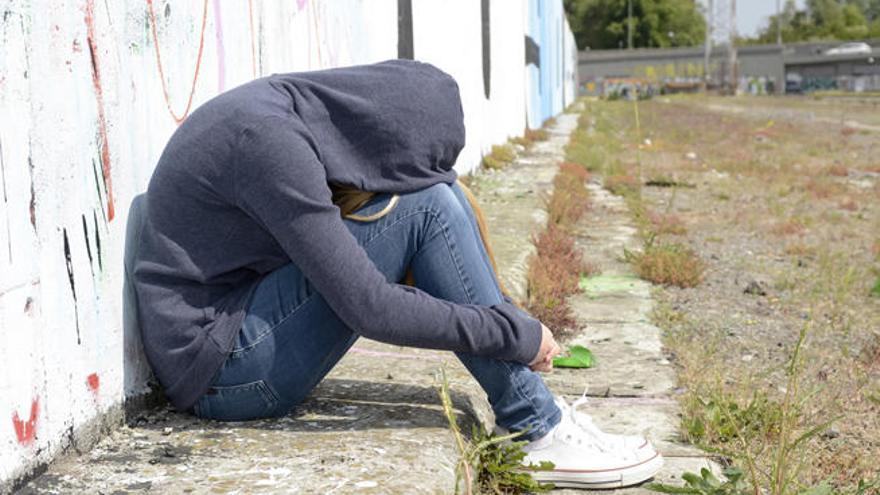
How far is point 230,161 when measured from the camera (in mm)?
2018

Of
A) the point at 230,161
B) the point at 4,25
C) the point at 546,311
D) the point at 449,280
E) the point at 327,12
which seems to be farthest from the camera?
the point at 327,12

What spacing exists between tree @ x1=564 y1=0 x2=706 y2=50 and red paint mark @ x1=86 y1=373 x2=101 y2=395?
84.0 metres

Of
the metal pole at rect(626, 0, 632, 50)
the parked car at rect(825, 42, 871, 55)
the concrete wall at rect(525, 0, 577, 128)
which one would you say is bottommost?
the concrete wall at rect(525, 0, 577, 128)

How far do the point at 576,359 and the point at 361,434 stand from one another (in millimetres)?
1371

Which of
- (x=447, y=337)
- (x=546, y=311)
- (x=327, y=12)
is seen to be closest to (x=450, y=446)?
(x=447, y=337)

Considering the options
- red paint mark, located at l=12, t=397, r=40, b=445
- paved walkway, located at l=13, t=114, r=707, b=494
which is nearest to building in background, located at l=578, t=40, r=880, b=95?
paved walkway, located at l=13, t=114, r=707, b=494

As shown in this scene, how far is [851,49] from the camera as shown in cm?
7106

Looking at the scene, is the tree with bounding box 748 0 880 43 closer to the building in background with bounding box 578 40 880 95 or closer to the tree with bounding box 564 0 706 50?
the tree with bounding box 564 0 706 50

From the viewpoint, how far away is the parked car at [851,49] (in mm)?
70125

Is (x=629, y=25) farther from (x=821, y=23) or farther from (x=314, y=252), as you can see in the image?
(x=314, y=252)

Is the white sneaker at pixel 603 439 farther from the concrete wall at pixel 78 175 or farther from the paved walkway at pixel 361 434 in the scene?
the concrete wall at pixel 78 175

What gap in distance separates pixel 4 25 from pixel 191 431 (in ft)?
3.05

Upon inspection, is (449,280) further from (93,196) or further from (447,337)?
(93,196)

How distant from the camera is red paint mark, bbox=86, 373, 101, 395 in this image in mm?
2057
